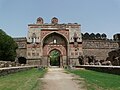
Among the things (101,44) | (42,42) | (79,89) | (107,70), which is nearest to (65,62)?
(42,42)

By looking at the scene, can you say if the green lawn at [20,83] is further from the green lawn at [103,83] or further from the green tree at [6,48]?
the green tree at [6,48]

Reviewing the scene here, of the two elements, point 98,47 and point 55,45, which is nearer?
point 55,45

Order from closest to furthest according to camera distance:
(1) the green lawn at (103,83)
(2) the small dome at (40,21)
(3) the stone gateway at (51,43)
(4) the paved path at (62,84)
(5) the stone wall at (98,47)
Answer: (1) the green lawn at (103,83)
(4) the paved path at (62,84)
(3) the stone gateway at (51,43)
(5) the stone wall at (98,47)
(2) the small dome at (40,21)

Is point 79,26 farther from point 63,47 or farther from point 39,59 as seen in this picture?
point 39,59

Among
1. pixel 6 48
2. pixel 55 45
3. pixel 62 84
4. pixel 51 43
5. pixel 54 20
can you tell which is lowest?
pixel 62 84

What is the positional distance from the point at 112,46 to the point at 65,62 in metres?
11.0

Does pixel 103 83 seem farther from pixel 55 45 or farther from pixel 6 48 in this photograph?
pixel 55 45

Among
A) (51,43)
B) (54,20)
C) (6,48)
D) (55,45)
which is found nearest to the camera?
(6,48)

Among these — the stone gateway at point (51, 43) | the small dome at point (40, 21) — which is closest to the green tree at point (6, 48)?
the stone gateway at point (51, 43)

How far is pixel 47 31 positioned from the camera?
1706 inches

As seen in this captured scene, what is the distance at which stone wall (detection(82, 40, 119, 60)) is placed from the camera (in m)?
45.9

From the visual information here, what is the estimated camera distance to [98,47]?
153ft

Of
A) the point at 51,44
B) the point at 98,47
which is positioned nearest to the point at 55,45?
the point at 51,44

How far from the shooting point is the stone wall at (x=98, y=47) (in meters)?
45.9
